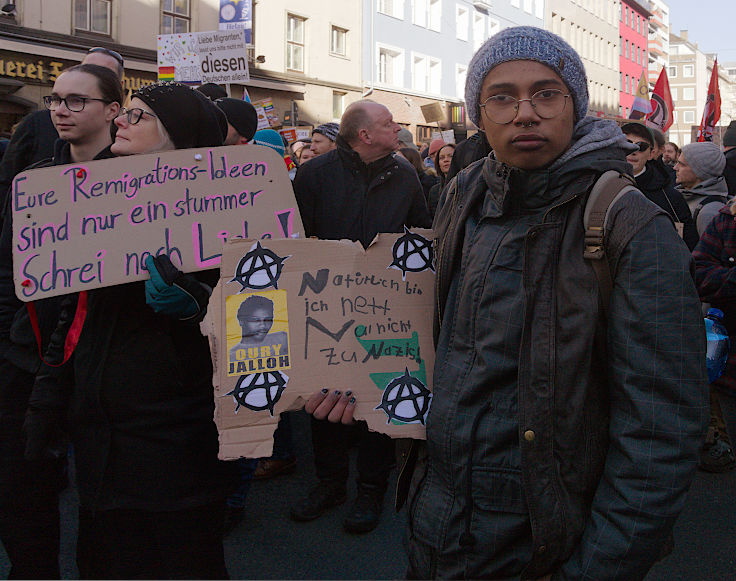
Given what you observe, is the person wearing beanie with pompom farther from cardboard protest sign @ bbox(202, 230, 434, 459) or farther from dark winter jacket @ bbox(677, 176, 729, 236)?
cardboard protest sign @ bbox(202, 230, 434, 459)

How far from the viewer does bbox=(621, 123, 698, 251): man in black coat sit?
477 centimetres

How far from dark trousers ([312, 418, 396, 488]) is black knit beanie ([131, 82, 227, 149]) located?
78.8 inches

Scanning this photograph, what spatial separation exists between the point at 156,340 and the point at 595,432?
4.19ft

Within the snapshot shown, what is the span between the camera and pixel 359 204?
3.89 m

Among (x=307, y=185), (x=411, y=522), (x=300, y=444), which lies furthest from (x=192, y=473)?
(x=300, y=444)

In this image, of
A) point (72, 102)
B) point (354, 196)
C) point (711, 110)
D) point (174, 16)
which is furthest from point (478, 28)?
point (72, 102)

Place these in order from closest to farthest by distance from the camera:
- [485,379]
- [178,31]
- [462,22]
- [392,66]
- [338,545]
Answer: [485,379]
[338,545]
[178,31]
[392,66]
[462,22]

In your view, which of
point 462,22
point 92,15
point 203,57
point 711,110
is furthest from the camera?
point 462,22

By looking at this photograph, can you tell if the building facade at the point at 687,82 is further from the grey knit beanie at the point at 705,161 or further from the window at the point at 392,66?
the grey knit beanie at the point at 705,161

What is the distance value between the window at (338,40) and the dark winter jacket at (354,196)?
2102 centimetres

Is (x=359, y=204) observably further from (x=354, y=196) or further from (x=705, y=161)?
(x=705, y=161)

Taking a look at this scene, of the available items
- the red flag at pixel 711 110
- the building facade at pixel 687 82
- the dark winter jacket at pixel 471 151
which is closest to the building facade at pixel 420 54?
the red flag at pixel 711 110

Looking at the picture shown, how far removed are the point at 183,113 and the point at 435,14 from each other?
2957 cm

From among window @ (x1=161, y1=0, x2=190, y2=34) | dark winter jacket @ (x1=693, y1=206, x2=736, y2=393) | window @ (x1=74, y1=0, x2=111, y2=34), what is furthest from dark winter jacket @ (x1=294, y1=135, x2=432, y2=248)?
window @ (x1=161, y1=0, x2=190, y2=34)
